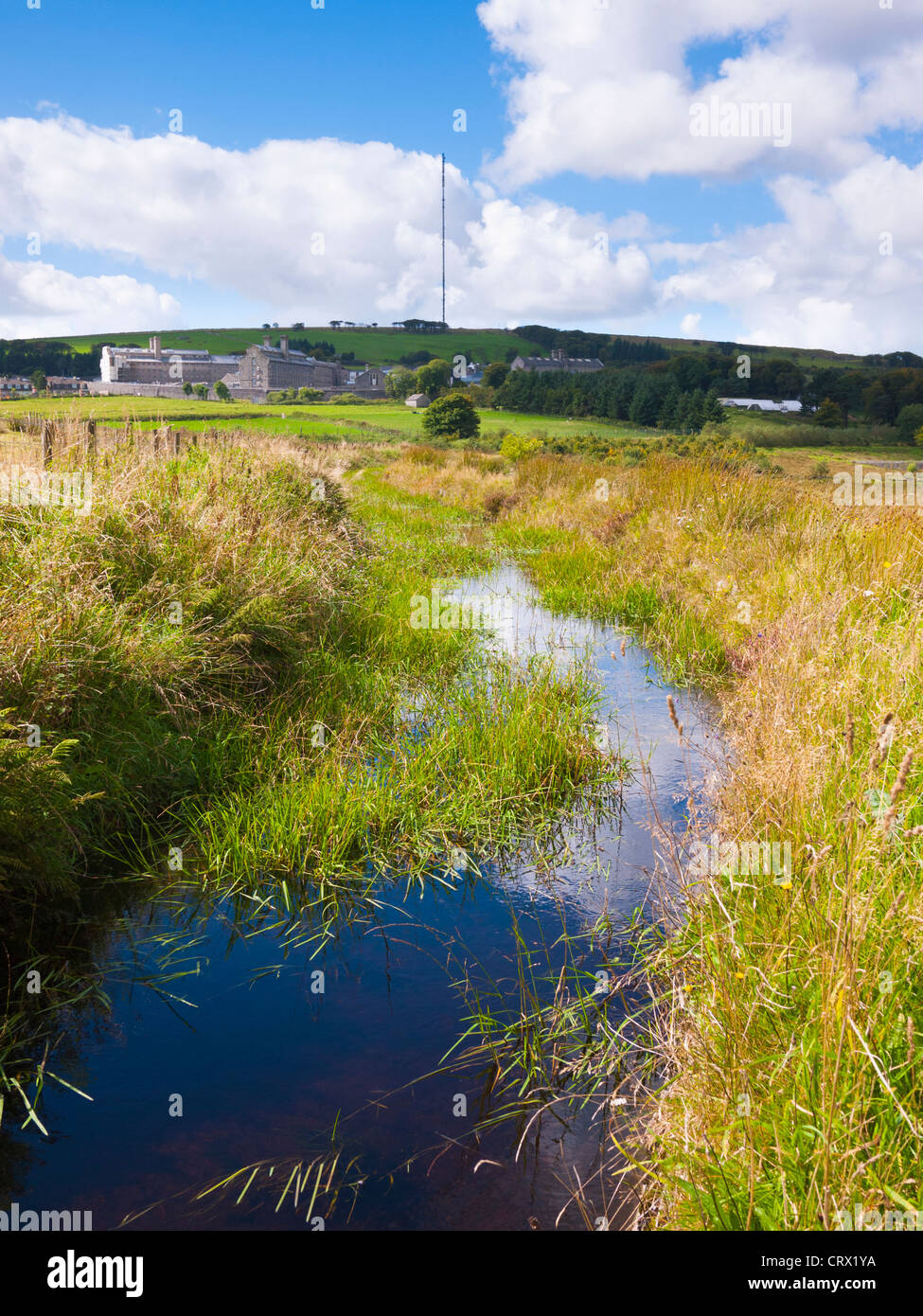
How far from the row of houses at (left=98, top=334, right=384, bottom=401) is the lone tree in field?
56.1 meters

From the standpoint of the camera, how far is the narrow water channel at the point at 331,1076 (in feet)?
8.46

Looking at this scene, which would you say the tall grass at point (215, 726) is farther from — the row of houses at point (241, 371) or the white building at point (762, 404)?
the row of houses at point (241, 371)

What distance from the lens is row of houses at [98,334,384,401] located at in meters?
105

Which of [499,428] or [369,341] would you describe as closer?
[499,428]

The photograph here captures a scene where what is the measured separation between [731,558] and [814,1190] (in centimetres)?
811

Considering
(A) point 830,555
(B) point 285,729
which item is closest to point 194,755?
(B) point 285,729

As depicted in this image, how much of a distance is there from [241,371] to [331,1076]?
376 feet

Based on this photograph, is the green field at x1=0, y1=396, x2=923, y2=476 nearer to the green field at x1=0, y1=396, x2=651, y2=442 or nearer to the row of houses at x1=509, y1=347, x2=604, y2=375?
the green field at x1=0, y1=396, x2=651, y2=442

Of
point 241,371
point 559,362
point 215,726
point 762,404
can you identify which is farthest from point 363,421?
point 559,362

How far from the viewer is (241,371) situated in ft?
355

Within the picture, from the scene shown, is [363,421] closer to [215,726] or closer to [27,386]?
[27,386]

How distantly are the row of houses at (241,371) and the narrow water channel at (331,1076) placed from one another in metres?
99.9

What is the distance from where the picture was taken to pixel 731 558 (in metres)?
9.39

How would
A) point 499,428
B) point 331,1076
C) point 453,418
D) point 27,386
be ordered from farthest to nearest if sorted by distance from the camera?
point 27,386 < point 499,428 < point 453,418 < point 331,1076
